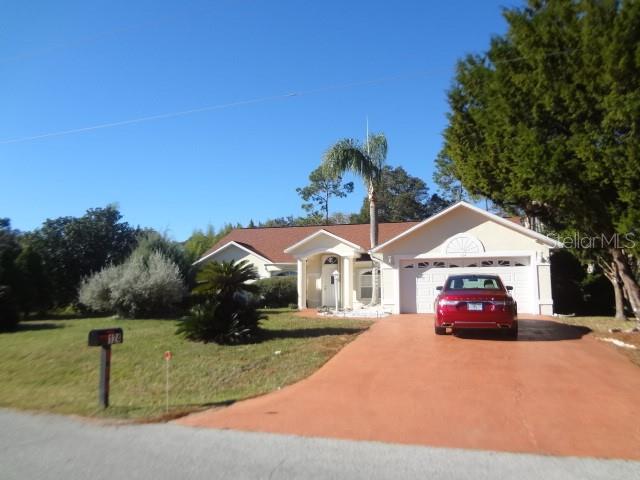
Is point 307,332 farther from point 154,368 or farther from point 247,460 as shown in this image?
point 247,460

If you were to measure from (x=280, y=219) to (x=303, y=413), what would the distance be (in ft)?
189

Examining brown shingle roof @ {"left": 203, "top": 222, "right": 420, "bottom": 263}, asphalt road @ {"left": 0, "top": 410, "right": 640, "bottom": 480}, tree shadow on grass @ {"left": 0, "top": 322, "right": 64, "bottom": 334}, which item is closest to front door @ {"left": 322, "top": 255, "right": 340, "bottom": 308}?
brown shingle roof @ {"left": 203, "top": 222, "right": 420, "bottom": 263}

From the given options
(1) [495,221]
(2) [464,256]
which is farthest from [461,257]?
(1) [495,221]

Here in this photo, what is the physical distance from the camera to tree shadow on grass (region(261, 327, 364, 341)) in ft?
45.4

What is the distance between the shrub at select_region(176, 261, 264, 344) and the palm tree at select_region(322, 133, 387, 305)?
9.40 metres

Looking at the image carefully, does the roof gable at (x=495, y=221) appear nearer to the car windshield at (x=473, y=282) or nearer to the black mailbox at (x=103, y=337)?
the car windshield at (x=473, y=282)

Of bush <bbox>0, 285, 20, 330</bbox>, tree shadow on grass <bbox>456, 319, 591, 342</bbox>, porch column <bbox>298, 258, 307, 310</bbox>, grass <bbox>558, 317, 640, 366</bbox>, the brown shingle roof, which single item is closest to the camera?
grass <bbox>558, 317, 640, 366</bbox>

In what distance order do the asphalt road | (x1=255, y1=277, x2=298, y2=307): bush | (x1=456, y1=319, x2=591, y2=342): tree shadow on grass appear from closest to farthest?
the asphalt road, (x1=456, y1=319, x2=591, y2=342): tree shadow on grass, (x1=255, y1=277, x2=298, y2=307): bush

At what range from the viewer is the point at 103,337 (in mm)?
7906

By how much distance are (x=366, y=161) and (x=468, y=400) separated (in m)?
16.6

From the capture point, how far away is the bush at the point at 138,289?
66.5 feet

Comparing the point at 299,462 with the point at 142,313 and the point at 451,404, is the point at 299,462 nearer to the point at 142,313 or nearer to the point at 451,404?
the point at 451,404

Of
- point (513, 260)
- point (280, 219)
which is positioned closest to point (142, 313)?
point (513, 260)

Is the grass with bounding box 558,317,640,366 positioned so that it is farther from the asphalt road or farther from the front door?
the front door
